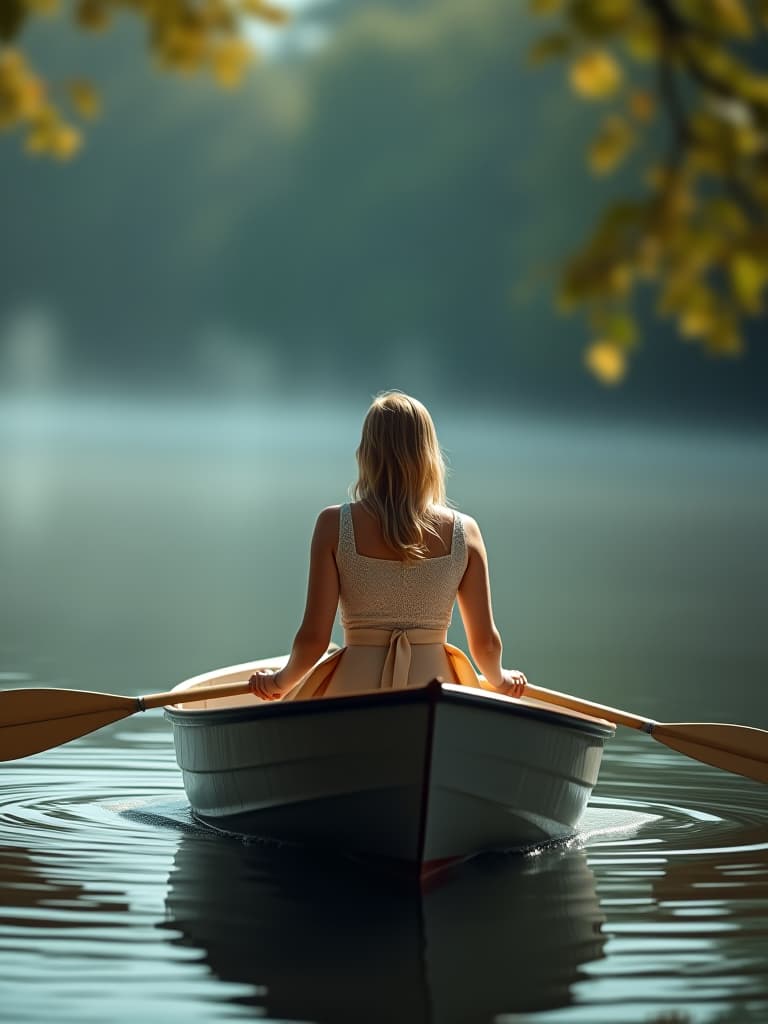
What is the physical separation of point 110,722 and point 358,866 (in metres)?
1.40

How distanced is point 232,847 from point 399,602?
1157mm

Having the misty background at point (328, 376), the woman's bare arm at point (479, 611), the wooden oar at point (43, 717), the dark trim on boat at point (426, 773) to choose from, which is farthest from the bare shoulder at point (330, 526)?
the misty background at point (328, 376)

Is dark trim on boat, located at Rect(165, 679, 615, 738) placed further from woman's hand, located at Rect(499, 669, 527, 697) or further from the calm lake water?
the calm lake water

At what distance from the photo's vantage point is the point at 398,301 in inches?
3228

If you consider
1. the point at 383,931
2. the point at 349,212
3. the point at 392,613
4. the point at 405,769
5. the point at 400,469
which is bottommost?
the point at 383,931

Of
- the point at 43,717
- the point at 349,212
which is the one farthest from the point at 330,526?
the point at 349,212

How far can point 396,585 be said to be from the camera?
623 cm

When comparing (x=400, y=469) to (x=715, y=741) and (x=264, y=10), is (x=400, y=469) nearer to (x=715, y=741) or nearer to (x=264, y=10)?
(x=715, y=741)

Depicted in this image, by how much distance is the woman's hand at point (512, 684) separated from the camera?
21.6 feet

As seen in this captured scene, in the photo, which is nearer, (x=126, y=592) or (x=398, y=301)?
(x=126, y=592)

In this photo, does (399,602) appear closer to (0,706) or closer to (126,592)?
(0,706)

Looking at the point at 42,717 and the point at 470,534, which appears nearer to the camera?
the point at 470,534

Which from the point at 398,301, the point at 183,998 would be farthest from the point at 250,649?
the point at 398,301

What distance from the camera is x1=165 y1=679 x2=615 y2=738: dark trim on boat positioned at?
18.7ft
